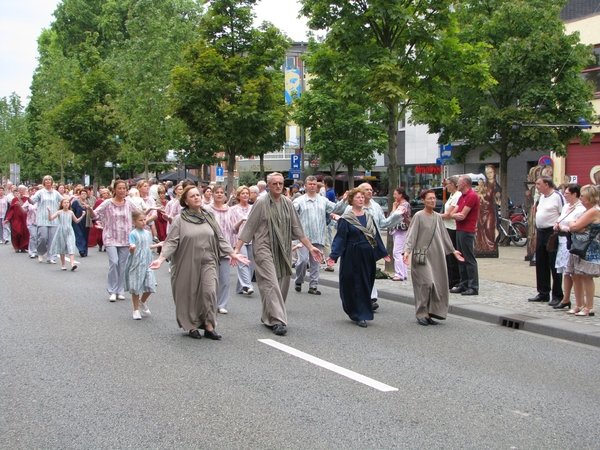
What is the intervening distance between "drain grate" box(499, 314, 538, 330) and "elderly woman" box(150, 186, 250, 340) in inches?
147

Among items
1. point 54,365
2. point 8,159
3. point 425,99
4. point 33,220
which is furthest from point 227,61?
point 8,159

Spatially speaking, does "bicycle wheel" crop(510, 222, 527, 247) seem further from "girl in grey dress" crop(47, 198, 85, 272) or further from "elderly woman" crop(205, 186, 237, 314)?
Result: "girl in grey dress" crop(47, 198, 85, 272)

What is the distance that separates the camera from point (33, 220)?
1975cm

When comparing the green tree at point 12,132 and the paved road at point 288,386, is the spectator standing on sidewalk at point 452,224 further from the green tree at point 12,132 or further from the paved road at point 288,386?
the green tree at point 12,132

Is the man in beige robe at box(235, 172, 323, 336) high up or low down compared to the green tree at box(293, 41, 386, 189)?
down

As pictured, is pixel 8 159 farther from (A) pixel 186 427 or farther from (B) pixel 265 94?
(A) pixel 186 427

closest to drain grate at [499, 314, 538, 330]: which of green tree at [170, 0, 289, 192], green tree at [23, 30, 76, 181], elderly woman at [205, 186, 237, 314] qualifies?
elderly woman at [205, 186, 237, 314]

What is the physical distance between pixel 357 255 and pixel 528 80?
16505 millimetres

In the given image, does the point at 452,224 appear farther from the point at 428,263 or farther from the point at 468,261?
the point at 428,263

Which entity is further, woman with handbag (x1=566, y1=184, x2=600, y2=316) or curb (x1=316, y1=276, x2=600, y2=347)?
woman with handbag (x1=566, y1=184, x2=600, y2=316)

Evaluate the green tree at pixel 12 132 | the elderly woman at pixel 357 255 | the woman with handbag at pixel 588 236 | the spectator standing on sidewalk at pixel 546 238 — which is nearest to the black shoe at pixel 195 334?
the elderly woman at pixel 357 255

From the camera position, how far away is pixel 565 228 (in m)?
9.59

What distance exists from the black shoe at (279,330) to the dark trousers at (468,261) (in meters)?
4.16

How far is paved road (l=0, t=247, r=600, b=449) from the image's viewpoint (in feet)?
16.0
